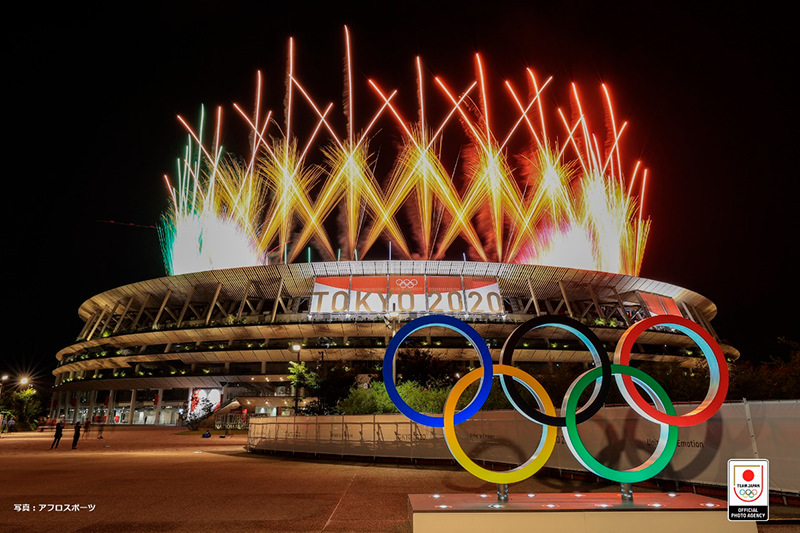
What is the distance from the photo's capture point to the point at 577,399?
9.45m

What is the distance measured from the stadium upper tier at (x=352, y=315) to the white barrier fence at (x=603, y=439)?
92.3 ft

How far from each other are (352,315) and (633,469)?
48.4m

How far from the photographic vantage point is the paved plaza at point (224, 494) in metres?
9.30

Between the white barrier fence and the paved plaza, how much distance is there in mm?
1065

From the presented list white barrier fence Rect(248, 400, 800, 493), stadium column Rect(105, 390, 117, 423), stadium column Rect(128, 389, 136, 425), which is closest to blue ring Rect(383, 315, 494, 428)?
white barrier fence Rect(248, 400, 800, 493)

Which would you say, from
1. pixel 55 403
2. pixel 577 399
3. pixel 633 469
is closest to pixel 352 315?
pixel 577 399

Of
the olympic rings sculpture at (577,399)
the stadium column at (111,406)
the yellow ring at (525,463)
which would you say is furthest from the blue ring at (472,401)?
the stadium column at (111,406)

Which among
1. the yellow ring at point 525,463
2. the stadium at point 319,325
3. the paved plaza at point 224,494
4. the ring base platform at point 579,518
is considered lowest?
the paved plaza at point 224,494

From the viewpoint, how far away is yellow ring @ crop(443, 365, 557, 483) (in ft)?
29.3

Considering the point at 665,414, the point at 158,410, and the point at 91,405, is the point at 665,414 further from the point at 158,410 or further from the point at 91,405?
the point at 91,405

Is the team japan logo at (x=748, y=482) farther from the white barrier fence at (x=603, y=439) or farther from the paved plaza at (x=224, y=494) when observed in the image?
the white barrier fence at (x=603, y=439)

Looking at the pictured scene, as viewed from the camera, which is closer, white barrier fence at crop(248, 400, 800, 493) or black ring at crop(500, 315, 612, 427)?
black ring at crop(500, 315, 612, 427)

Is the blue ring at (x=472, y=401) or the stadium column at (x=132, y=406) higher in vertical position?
the blue ring at (x=472, y=401)

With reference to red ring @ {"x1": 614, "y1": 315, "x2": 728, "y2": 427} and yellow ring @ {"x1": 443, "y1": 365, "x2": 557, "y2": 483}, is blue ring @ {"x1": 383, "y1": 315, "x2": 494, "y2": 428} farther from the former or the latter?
red ring @ {"x1": 614, "y1": 315, "x2": 728, "y2": 427}
